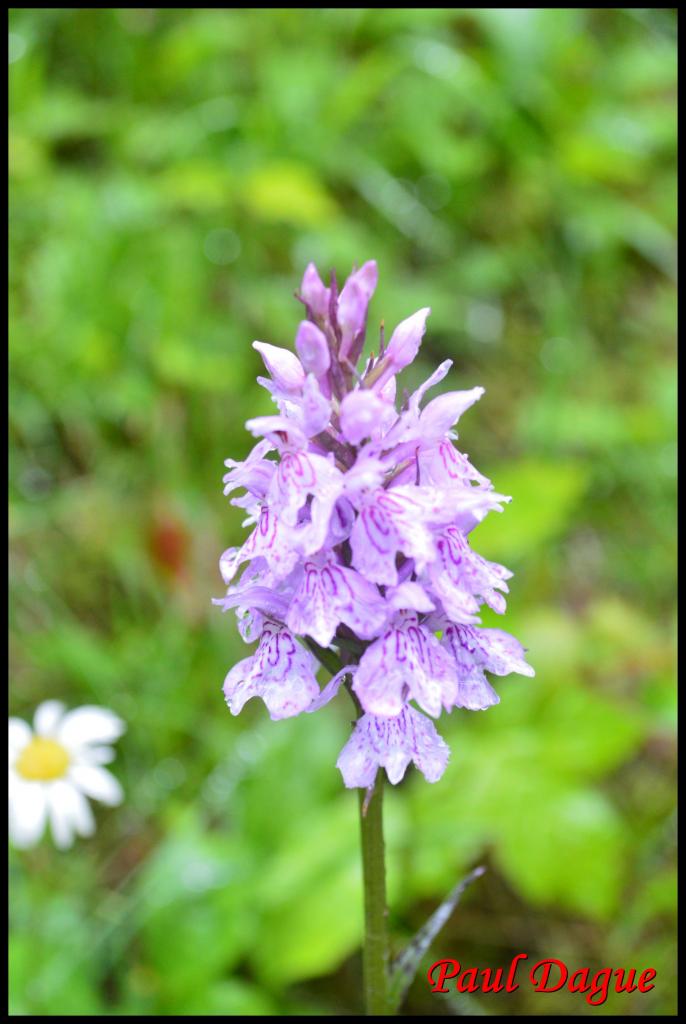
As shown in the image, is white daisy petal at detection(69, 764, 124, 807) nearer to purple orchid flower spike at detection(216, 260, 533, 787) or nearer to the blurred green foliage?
the blurred green foliage

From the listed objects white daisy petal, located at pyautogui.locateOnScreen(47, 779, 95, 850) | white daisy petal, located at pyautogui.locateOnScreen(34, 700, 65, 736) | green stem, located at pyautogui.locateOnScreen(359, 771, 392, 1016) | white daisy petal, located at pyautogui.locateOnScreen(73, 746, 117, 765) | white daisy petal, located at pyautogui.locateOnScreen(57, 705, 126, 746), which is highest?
white daisy petal, located at pyautogui.locateOnScreen(34, 700, 65, 736)

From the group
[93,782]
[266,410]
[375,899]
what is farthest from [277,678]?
[266,410]

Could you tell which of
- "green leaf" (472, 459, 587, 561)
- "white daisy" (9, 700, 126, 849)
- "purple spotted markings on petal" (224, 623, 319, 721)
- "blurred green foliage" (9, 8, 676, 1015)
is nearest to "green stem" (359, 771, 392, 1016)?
"purple spotted markings on petal" (224, 623, 319, 721)

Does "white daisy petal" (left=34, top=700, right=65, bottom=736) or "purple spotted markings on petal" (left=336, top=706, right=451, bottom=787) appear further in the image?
"white daisy petal" (left=34, top=700, right=65, bottom=736)

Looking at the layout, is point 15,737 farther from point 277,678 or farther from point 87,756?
point 277,678

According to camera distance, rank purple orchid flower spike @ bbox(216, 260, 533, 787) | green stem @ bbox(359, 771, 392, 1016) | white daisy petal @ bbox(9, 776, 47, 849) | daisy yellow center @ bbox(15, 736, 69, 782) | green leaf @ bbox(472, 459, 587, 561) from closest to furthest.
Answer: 1. purple orchid flower spike @ bbox(216, 260, 533, 787)
2. green stem @ bbox(359, 771, 392, 1016)
3. white daisy petal @ bbox(9, 776, 47, 849)
4. daisy yellow center @ bbox(15, 736, 69, 782)
5. green leaf @ bbox(472, 459, 587, 561)

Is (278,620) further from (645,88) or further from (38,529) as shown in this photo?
(645,88)

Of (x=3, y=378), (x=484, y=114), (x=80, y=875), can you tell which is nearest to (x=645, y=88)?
(x=484, y=114)
